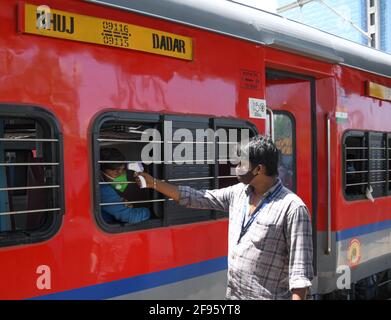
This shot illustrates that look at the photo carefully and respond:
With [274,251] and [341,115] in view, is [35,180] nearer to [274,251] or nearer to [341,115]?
Answer: [274,251]

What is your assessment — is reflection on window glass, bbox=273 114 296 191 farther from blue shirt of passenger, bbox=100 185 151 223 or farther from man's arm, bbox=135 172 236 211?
blue shirt of passenger, bbox=100 185 151 223

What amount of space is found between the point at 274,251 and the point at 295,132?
109 inches

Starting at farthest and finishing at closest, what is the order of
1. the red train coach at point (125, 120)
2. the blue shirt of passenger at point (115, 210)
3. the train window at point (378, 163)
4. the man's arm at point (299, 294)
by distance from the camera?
the train window at point (378, 163)
the blue shirt of passenger at point (115, 210)
the red train coach at point (125, 120)
the man's arm at point (299, 294)

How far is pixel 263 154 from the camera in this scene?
2477 millimetres

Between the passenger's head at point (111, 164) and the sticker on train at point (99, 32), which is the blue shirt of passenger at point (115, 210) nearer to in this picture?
the passenger's head at point (111, 164)

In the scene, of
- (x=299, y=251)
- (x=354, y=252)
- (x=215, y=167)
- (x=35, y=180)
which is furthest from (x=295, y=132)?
(x=35, y=180)

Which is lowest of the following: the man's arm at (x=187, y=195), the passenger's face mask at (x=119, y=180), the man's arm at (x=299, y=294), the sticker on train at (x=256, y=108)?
the man's arm at (x=299, y=294)

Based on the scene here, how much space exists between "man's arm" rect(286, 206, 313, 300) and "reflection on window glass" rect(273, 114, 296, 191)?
2.68 m

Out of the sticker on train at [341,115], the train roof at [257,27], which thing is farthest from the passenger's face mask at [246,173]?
the sticker on train at [341,115]

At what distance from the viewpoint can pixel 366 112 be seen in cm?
514

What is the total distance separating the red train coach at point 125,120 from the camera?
247cm

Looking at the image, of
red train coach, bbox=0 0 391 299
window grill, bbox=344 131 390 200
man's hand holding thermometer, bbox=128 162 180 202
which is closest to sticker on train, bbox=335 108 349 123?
red train coach, bbox=0 0 391 299

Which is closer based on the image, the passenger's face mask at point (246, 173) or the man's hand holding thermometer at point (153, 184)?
the passenger's face mask at point (246, 173)

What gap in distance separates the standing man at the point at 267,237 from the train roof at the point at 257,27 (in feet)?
3.67
